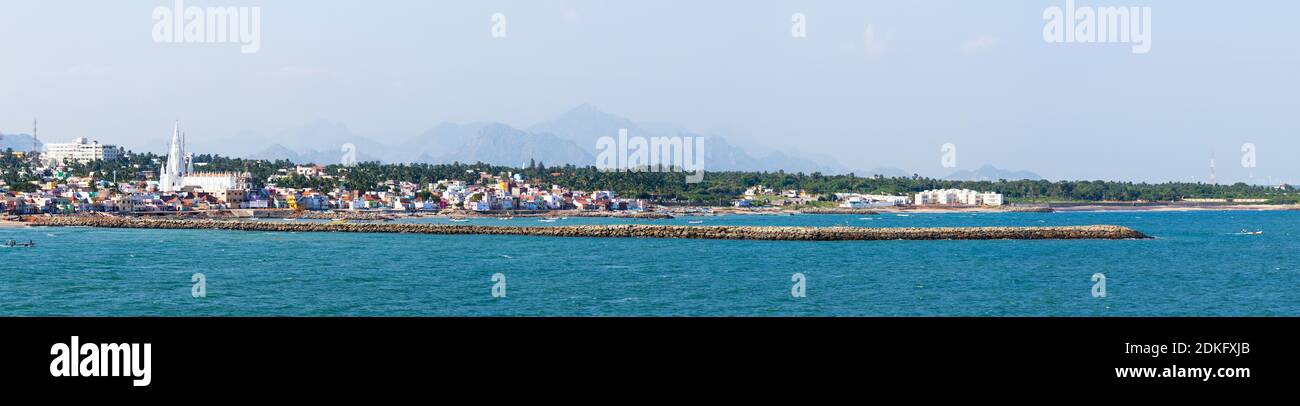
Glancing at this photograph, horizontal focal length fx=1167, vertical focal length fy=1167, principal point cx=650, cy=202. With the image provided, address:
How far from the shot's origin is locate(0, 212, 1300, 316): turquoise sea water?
33562mm

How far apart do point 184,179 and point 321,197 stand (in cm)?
2243

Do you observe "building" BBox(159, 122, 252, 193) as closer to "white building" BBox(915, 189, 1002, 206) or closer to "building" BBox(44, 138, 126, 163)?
"building" BBox(44, 138, 126, 163)

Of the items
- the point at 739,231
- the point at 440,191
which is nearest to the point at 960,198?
the point at 440,191

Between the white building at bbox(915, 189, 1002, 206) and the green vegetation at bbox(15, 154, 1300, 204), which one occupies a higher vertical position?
the green vegetation at bbox(15, 154, 1300, 204)

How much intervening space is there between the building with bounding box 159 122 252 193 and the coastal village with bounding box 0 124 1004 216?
139mm

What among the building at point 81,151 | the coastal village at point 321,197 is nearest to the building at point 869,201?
the coastal village at point 321,197

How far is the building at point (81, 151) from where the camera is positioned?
18150 cm

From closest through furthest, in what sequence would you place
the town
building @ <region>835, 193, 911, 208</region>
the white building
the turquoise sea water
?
the turquoise sea water → the town → building @ <region>835, 193, 911, 208</region> → the white building
